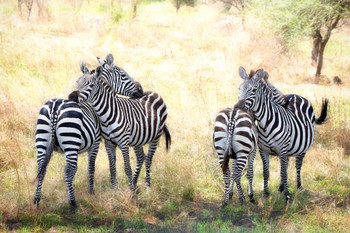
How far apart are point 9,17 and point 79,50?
652cm

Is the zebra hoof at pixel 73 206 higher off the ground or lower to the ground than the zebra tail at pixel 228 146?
lower

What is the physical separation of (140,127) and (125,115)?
42 cm

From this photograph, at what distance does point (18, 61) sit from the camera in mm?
13828

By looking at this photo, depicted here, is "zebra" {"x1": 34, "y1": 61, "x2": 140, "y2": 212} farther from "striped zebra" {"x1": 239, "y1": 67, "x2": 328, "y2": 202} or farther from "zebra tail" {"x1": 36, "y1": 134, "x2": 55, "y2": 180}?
"striped zebra" {"x1": 239, "y1": 67, "x2": 328, "y2": 202}

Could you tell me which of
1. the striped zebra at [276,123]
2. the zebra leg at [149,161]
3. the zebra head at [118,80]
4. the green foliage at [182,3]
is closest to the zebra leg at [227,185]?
the striped zebra at [276,123]

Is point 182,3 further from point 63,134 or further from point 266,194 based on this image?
point 63,134

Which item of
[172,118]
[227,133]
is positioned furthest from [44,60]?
[227,133]

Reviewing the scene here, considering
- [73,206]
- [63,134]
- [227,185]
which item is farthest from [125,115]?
[227,185]

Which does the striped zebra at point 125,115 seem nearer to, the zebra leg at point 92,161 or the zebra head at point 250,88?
the zebra leg at point 92,161

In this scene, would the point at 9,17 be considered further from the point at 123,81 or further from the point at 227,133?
the point at 227,133

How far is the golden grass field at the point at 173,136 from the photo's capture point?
18.6ft

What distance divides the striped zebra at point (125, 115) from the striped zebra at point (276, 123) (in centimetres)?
171

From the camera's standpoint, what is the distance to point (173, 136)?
9.24 metres

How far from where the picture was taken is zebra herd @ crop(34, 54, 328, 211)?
5.58m
